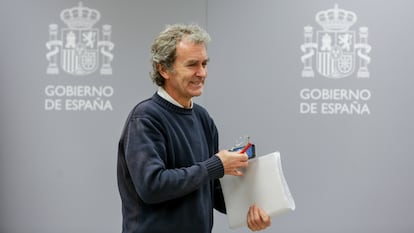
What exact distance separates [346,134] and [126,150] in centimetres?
198

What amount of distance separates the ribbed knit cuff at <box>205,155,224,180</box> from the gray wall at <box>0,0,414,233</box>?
1.56 metres

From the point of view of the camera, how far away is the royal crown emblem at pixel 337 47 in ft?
9.31

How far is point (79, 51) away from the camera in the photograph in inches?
111

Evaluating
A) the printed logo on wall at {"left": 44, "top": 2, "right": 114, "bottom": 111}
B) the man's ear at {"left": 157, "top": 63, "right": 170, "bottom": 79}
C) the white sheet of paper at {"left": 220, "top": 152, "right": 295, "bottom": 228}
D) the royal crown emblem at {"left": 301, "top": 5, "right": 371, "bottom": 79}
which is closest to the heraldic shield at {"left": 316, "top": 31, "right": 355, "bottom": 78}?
the royal crown emblem at {"left": 301, "top": 5, "right": 371, "bottom": 79}

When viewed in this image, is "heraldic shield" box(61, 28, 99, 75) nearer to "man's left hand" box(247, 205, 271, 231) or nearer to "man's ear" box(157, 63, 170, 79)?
"man's ear" box(157, 63, 170, 79)

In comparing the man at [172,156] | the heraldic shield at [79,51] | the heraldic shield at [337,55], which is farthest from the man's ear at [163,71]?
the heraldic shield at [337,55]

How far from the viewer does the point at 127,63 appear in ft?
9.27

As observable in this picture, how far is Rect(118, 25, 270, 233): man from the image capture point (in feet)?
3.89

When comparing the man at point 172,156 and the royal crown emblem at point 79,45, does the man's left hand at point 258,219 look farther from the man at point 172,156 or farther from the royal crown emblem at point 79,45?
the royal crown emblem at point 79,45

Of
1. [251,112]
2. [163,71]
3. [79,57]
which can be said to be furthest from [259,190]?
[79,57]

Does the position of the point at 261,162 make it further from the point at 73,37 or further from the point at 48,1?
the point at 48,1

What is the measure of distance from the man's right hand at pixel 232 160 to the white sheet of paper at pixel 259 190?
0.26ft
